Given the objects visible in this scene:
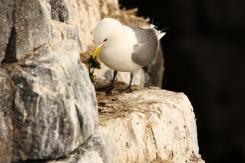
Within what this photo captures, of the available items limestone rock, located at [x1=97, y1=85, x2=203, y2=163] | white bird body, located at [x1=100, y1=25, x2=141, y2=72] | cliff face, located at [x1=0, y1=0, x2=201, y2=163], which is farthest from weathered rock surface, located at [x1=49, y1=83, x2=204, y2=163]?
white bird body, located at [x1=100, y1=25, x2=141, y2=72]

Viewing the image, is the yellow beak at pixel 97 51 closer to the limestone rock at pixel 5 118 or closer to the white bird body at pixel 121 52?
the white bird body at pixel 121 52

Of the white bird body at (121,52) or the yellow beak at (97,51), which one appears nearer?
the yellow beak at (97,51)

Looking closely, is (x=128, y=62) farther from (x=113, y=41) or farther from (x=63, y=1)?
(x=63, y=1)

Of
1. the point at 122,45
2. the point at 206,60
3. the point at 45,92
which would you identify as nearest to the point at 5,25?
the point at 45,92

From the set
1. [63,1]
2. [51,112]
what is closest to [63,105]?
[51,112]

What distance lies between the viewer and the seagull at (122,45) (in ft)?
23.9

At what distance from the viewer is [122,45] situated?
7.53 metres

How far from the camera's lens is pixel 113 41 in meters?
7.41

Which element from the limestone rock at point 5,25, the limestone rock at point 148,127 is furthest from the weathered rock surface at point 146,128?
the limestone rock at point 5,25

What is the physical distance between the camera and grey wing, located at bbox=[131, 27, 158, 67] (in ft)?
25.4

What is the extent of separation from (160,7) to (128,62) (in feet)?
24.2

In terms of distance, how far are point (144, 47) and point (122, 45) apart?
0.37 m

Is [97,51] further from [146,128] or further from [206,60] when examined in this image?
[206,60]

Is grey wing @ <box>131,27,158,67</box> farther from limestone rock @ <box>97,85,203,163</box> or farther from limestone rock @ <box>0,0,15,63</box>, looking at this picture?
limestone rock @ <box>0,0,15,63</box>
